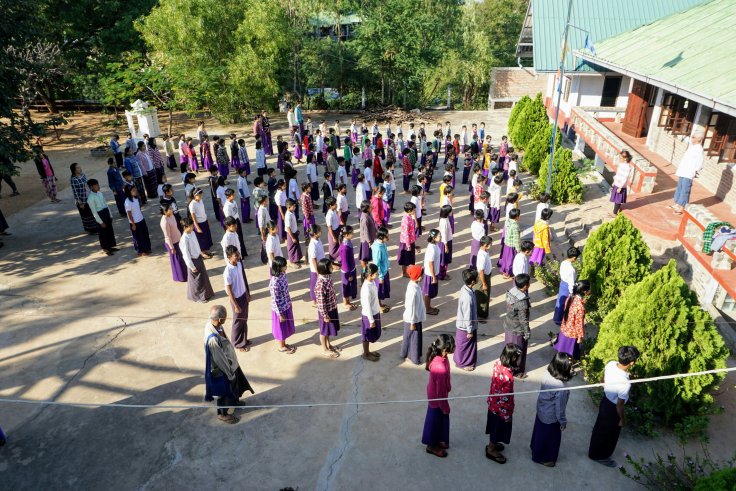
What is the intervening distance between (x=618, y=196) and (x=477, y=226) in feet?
13.9

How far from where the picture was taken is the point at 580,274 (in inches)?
317

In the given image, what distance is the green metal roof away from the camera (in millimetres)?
9109

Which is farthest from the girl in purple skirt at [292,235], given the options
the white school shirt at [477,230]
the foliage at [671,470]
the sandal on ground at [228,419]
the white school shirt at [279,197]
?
the foliage at [671,470]

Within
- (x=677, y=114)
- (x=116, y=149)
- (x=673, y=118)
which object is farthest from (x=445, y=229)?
(x=116, y=149)

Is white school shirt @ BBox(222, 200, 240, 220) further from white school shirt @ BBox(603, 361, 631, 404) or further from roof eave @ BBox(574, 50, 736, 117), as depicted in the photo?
roof eave @ BBox(574, 50, 736, 117)

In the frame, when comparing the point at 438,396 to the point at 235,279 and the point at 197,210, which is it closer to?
the point at 235,279

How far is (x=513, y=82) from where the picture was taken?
94.0 ft

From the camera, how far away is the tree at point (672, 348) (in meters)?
5.48

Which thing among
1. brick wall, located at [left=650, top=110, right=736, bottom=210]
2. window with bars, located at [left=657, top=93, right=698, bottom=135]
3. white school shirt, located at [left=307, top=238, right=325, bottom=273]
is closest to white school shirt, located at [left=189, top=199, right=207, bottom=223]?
white school shirt, located at [left=307, top=238, right=325, bottom=273]

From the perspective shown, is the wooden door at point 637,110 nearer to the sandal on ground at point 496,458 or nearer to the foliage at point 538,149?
Result: the foliage at point 538,149

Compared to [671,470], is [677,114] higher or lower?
higher

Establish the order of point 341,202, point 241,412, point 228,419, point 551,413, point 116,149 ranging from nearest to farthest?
point 551,413
point 228,419
point 241,412
point 341,202
point 116,149

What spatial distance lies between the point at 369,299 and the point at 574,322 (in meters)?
2.75

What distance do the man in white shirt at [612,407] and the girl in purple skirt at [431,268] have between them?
305 cm
